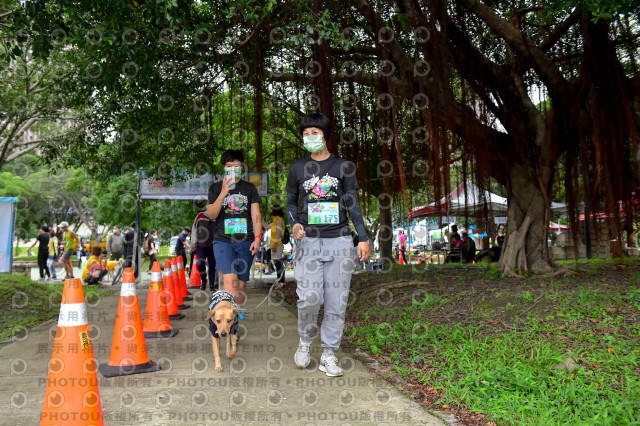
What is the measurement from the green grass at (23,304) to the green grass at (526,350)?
13.5 feet

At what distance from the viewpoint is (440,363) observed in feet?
12.4

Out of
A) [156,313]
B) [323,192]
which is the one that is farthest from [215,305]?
[156,313]

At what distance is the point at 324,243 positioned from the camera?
3705 mm

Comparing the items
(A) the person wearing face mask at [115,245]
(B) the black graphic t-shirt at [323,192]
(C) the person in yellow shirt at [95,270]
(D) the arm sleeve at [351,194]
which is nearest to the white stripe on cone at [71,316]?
(B) the black graphic t-shirt at [323,192]

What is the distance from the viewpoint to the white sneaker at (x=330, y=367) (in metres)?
3.52

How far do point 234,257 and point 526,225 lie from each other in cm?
481

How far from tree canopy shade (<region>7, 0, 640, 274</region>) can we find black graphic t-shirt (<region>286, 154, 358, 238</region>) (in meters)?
2.22

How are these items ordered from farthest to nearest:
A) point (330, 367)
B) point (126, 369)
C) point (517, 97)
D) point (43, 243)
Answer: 1. point (43, 243)
2. point (517, 97)
3. point (126, 369)
4. point (330, 367)

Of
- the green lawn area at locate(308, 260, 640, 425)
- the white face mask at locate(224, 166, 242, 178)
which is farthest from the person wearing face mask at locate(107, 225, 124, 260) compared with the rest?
the white face mask at locate(224, 166, 242, 178)

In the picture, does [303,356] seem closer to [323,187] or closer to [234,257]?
[323,187]

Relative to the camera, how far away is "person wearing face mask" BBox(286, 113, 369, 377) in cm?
367

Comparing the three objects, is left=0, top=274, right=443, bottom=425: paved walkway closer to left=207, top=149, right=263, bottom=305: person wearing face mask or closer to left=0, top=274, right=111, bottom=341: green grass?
left=207, top=149, right=263, bottom=305: person wearing face mask

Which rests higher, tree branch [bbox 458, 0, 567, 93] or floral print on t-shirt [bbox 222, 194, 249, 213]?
tree branch [bbox 458, 0, 567, 93]

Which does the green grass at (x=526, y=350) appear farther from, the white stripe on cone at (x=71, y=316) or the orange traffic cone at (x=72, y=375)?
the white stripe on cone at (x=71, y=316)
